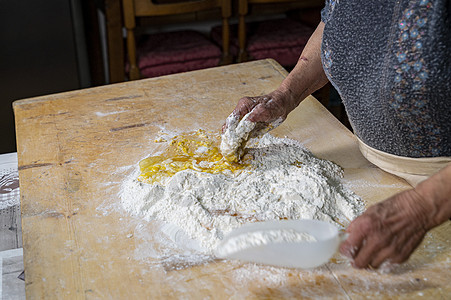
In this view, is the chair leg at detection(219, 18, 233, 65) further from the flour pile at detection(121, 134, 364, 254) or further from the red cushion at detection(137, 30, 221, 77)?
the flour pile at detection(121, 134, 364, 254)

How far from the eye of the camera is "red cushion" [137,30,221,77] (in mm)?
2504

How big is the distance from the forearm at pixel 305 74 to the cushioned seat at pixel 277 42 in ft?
4.40

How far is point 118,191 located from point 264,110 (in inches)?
15.7

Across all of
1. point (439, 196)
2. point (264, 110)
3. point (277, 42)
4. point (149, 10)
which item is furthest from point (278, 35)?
point (439, 196)

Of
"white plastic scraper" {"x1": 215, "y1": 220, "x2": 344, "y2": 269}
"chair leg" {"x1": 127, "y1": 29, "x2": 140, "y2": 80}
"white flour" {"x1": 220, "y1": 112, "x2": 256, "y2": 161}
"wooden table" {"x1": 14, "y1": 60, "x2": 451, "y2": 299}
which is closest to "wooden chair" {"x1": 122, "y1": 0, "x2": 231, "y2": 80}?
"chair leg" {"x1": 127, "y1": 29, "x2": 140, "y2": 80}

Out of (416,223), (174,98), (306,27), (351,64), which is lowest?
(306,27)

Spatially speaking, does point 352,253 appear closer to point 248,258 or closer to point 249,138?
point 248,258

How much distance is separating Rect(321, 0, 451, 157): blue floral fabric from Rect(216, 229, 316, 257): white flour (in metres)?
0.33

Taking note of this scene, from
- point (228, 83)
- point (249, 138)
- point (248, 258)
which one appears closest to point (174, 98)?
point (228, 83)

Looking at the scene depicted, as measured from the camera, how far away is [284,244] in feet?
2.66

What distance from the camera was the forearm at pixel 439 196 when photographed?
0.80 m

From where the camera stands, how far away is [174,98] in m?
1.53

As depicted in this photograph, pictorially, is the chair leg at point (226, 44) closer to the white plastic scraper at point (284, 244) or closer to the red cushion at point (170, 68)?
the red cushion at point (170, 68)

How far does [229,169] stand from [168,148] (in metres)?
0.20
